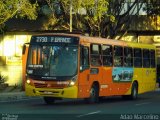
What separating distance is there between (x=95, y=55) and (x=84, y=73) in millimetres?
1596

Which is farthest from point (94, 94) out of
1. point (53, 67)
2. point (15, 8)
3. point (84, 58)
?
point (15, 8)

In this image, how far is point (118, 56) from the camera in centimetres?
2786

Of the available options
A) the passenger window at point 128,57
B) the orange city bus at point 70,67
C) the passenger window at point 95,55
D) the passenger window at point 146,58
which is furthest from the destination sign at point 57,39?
the passenger window at point 146,58

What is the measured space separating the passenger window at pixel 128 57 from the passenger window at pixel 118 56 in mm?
506

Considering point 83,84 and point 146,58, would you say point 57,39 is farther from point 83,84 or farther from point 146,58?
point 146,58

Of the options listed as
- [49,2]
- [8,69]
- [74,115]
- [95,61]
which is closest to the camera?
[74,115]

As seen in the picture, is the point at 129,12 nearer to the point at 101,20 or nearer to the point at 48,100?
the point at 101,20

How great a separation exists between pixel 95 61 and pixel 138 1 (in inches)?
688

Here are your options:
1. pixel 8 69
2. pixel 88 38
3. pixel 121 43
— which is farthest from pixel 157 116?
pixel 8 69

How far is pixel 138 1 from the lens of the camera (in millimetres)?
42031

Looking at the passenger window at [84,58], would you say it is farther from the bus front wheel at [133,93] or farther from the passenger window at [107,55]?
the bus front wheel at [133,93]

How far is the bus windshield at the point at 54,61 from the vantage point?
77.6ft

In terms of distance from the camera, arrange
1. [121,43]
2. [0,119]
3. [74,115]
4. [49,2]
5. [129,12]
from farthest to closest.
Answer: [129,12]
[49,2]
[121,43]
[74,115]
[0,119]

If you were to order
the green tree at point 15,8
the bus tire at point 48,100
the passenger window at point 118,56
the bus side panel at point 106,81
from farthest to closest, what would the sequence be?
the green tree at point 15,8, the passenger window at point 118,56, the bus side panel at point 106,81, the bus tire at point 48,100
